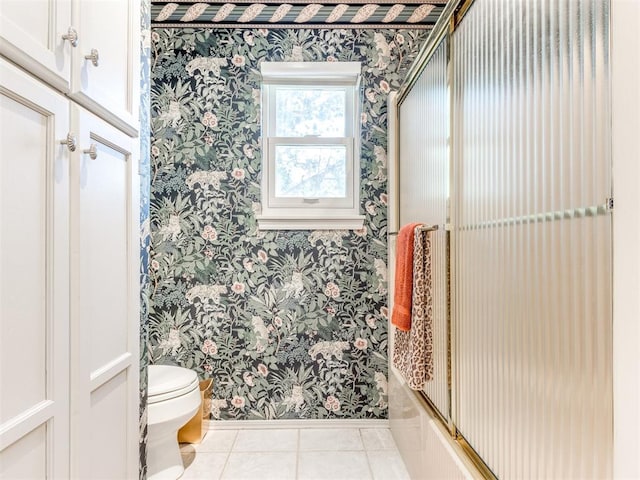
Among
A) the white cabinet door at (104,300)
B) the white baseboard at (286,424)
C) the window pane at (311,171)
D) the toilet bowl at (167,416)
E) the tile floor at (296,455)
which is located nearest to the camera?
the white cabinet door at (104,300)

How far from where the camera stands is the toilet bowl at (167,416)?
1.77 meters

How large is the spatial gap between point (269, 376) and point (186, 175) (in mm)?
1292

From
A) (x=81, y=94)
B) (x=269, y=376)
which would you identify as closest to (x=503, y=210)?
(x=81, y=94)

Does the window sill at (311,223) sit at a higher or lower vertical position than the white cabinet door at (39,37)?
lower

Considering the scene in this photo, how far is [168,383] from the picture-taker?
1861 millimetres

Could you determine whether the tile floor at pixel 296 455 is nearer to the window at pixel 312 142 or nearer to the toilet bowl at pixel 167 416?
the toilet bowl at pixel 167 416

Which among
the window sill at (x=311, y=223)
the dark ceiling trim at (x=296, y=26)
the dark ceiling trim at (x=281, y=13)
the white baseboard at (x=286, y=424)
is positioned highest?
the dark ceiling trim at (x=281, y=13)

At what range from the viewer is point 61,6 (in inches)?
32.8

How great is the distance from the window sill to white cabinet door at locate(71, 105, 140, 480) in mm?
1203

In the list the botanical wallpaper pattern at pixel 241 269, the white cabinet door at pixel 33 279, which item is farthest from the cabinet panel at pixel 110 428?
the botanical wallpaper pattern at pixel 241 269

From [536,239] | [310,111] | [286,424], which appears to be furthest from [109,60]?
[286,424]

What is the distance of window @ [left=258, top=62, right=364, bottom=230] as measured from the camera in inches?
96.0

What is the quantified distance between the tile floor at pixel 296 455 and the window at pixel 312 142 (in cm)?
119

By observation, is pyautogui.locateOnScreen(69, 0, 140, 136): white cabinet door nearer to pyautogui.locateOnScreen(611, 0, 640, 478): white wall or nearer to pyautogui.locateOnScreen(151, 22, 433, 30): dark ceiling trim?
pyautogui.locateOnScreen(611, 0, 640, 478): white wall
